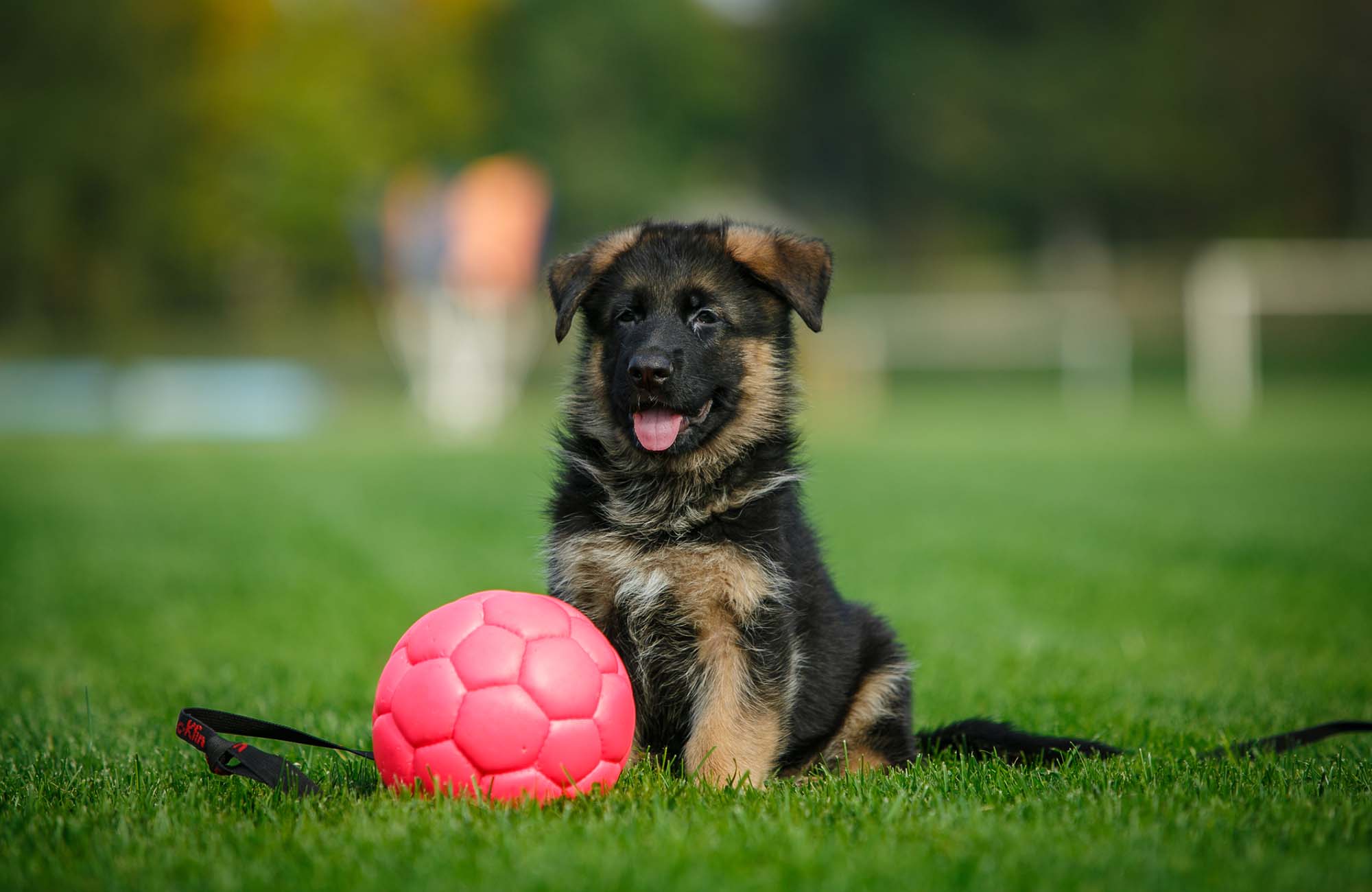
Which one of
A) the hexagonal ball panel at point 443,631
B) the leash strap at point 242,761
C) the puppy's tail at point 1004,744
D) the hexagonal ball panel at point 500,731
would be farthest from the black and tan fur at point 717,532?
the leash strap at point 242,761

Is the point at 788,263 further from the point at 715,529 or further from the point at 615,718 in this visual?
the point at 615,718

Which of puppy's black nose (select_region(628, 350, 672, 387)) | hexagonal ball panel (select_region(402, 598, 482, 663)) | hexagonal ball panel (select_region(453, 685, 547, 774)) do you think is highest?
puppy's black nose (select_region(628, 350, 672, 387))

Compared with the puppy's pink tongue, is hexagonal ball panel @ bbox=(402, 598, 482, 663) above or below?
below

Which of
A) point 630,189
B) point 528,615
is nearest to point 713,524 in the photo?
point 528,615

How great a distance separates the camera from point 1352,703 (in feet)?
17.7

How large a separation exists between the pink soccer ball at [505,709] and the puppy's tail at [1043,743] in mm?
1284

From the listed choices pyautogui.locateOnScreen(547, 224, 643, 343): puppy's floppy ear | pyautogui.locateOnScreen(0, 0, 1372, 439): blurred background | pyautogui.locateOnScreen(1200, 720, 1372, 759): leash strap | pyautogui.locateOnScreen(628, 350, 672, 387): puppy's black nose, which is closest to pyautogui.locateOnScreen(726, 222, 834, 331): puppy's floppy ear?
pyautogui.locateOnScreen(547, 224, 643, 343): puppy's floppy ear

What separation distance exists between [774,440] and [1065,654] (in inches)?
113

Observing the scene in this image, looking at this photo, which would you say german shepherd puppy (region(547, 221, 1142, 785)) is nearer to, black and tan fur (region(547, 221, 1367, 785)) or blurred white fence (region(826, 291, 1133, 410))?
black and tan fur (region(547, 221, 1367, 785))

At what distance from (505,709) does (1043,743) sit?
1.83 meters

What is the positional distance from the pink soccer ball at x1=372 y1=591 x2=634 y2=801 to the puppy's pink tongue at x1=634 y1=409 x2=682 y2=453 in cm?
74

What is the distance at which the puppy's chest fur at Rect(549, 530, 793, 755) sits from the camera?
12.8 feet

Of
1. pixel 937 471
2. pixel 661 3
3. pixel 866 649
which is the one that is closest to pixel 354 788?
pixel 866 649

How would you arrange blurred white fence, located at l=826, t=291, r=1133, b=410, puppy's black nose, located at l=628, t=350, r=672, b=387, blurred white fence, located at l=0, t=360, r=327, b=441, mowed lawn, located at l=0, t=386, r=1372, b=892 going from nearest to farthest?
mowed lawn, located at l=0, t=386, r=1372, b=892
puppy's black nose, located at l=628, t=350, r=672, b=387
blurred white fence, located at l=0, t=360, r=327, b=441
blurred white fence, located at l=826, t=291, r=1133, b=410
